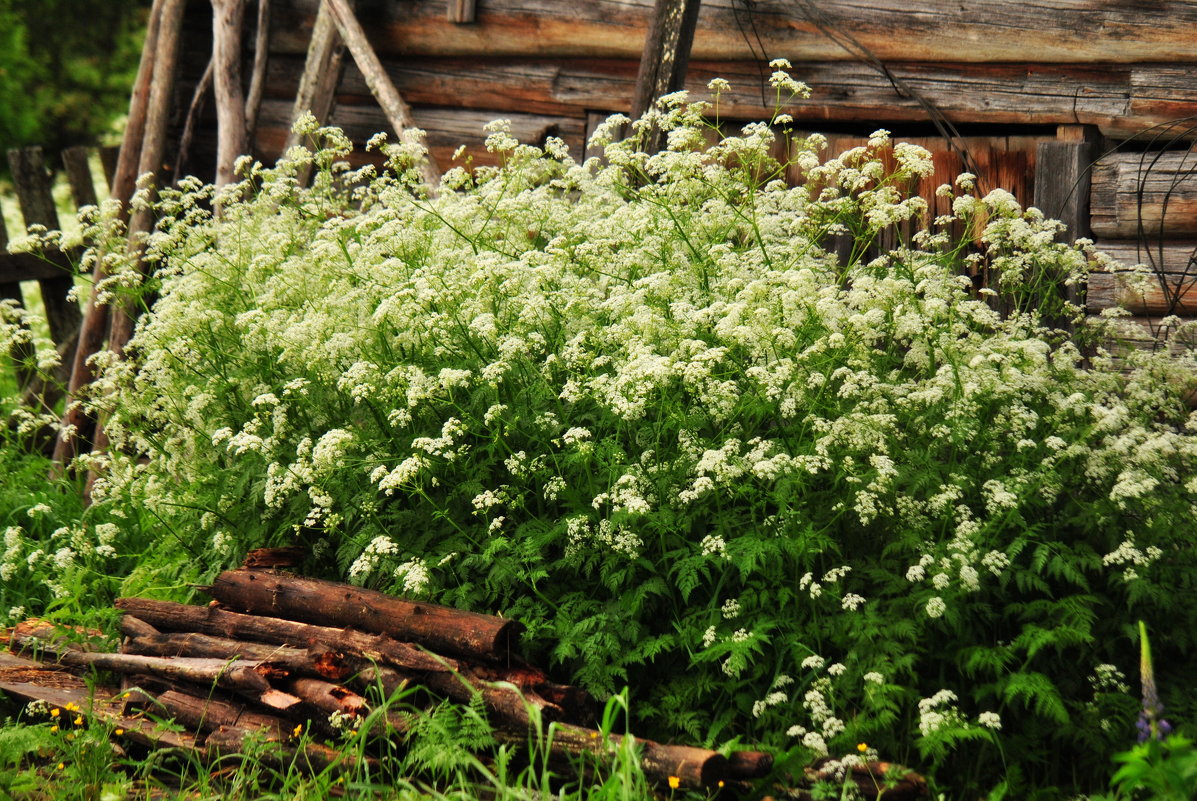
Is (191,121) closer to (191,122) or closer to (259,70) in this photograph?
(191,122)

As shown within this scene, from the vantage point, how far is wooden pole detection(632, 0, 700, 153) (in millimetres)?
7008

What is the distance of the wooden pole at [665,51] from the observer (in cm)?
701

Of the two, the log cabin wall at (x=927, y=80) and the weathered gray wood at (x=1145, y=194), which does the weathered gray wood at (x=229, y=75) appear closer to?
the log cabin wall at (x=927, y=80)

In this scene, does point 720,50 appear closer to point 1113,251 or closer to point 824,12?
point 824,12

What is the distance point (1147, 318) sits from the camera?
6645 mm

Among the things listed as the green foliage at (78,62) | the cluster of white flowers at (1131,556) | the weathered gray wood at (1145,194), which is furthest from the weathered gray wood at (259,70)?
the green foliage at (78,62)

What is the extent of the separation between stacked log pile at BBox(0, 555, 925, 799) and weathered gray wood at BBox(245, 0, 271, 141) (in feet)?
15.3

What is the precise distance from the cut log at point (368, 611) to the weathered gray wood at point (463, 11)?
4915 millimetres

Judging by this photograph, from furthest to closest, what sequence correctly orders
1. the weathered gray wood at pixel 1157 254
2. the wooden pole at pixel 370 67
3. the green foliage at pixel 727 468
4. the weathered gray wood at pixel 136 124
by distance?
the weathered gray wood at pixel 136 124
the wooden pole at pixel 370 67
the weathered gray wood at pixel 1157 254
the green foliage at pixel 727 468

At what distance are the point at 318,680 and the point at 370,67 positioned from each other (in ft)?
17.0

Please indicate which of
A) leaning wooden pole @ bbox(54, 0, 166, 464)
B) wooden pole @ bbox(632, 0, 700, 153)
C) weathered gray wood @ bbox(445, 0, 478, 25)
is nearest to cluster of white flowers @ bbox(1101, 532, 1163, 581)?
wooden pole @ bbox(632, 0, 700, 153)

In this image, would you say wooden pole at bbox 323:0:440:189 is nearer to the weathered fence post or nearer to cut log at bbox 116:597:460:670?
the weathered fence post

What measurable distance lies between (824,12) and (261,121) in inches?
182

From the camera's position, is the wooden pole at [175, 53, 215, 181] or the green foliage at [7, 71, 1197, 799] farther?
the wooden pole at [175, 53, 215, 181]
